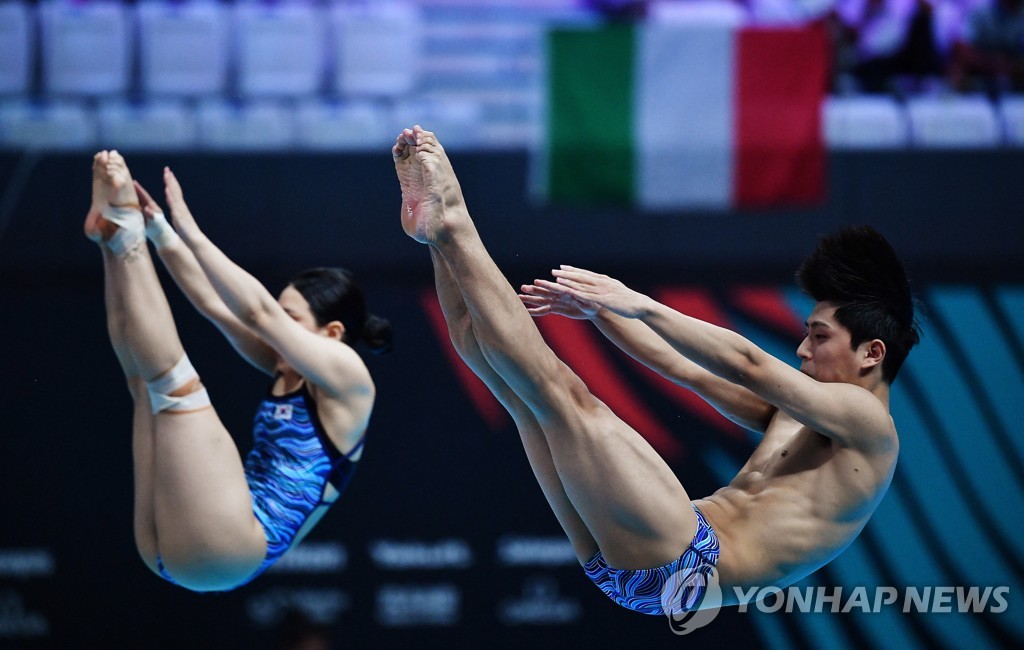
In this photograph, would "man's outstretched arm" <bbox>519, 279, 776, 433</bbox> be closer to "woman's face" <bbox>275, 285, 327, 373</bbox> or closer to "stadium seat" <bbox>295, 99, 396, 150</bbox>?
"woman's face" <bbox>275, 285, 327, 373</bbox>

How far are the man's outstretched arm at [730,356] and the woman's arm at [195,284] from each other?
1.64 meters

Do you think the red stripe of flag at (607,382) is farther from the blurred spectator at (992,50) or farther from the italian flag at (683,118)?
the blurred spectator at (992,50)

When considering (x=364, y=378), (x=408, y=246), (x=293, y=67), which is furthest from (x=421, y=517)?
(x=293, y=67)

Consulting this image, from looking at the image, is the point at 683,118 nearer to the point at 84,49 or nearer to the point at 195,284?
the point at 195,284

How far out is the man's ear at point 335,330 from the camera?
14.2 ft

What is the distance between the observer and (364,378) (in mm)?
4219

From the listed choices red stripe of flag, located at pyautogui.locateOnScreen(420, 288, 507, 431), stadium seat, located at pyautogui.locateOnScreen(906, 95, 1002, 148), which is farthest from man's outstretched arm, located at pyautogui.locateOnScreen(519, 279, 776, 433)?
stadium seat, located at pyautogui.locateOnScreen(906, 95, 1002, 148)

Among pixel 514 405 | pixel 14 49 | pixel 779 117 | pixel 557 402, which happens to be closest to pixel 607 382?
pixel 779 117

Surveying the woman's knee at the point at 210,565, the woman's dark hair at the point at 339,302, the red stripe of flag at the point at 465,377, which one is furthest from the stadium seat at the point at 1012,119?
the woman's knee at the point at 210,565

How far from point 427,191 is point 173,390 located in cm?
119

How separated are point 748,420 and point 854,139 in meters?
4.24

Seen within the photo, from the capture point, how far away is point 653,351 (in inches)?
139

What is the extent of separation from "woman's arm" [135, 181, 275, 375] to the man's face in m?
2.24

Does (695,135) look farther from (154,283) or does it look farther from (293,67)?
(154,283)
